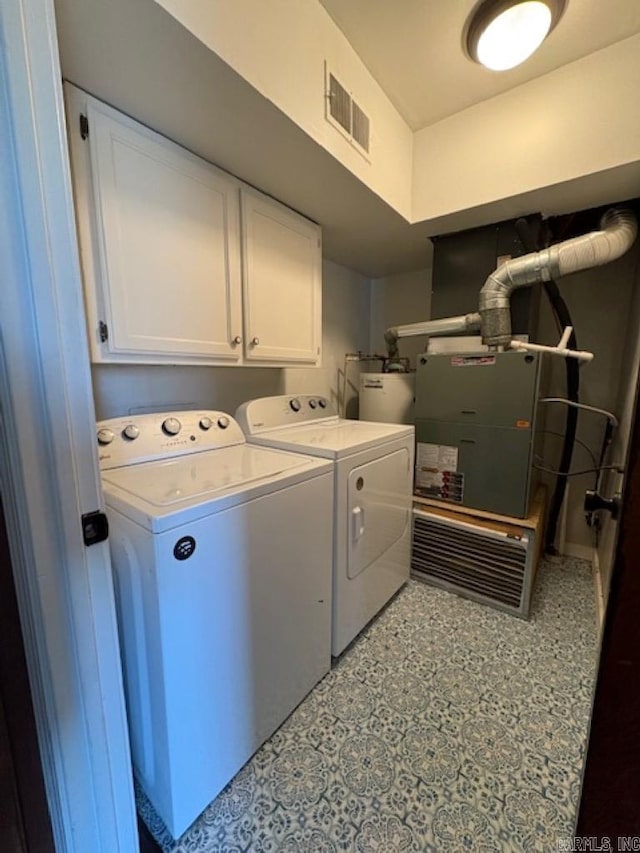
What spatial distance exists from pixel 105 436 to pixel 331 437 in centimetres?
95

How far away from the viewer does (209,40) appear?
0.97 m

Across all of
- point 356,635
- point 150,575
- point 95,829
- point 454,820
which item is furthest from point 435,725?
point 150,575

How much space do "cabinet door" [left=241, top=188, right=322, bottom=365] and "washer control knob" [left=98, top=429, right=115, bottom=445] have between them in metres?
0.71

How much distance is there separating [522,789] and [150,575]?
4.39 ft

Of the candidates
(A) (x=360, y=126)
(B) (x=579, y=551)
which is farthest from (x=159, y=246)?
(B) (x=579, y=551)

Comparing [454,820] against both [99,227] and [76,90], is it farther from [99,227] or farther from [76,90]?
[76,90]

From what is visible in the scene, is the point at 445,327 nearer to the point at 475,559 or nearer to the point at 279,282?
the point at 279,282

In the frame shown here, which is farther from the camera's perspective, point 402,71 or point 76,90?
point 402,71

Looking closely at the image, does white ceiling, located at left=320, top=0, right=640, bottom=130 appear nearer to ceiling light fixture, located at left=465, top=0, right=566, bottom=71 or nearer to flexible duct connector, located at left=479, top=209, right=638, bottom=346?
ceiling light fixture, located at left=465, top=0, right=566, bottom=71

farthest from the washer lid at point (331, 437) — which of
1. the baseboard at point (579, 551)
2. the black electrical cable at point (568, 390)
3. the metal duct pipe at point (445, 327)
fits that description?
the baseboard at point (579, 551)

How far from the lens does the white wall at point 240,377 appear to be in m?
1.58

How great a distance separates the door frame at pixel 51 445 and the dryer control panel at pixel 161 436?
56 cm

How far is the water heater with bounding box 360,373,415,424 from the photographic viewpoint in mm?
2455

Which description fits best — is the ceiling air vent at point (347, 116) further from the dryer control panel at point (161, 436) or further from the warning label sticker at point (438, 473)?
the warning label sticker at point (438, 473)
